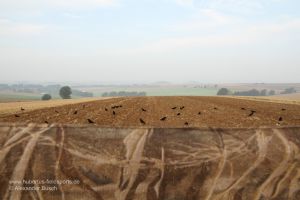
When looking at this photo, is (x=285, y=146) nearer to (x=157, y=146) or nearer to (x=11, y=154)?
(x=157, y=146)

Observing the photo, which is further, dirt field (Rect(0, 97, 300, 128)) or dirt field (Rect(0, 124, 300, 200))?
dirt field (Rect(0, 97, 300, 128))

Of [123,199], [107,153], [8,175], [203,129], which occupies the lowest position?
[123,199]

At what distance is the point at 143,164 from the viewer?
251 inches

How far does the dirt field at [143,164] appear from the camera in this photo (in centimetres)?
622

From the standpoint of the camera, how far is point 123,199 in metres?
6.13

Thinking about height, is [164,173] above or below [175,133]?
below

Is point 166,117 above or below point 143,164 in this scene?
below

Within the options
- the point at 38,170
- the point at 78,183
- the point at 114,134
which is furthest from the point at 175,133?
the point at 38,170

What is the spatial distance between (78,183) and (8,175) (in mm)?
1305

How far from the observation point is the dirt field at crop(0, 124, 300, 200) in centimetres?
622

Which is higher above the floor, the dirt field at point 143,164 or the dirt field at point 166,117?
the dirt field at point 143,164

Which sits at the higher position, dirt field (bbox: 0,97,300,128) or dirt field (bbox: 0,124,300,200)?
dirt field (bbox: 0,124,300,200)

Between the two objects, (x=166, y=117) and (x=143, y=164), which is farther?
(x=166, y=117)

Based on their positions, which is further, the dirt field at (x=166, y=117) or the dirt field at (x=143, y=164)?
the dirt field at (x=166, y=117)
